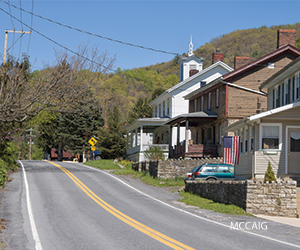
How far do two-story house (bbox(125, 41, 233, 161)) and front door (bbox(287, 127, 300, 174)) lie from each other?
20.3 meters

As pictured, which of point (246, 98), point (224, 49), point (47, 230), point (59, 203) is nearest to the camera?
point (47, 230)

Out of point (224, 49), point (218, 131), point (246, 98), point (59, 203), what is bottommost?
point (59, 203)

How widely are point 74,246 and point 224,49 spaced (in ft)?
521

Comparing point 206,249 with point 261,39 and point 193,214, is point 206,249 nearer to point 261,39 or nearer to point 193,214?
point 193,214

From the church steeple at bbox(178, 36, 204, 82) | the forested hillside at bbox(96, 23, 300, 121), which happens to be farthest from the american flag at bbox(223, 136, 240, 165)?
the forested hillside at bbox(96, 23, 300, 121)

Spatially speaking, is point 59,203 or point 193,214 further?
point 59,203

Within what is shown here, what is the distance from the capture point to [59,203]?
1867 cm

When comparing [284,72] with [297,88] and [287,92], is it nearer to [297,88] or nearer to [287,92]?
[297,88]

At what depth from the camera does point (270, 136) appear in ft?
73.7

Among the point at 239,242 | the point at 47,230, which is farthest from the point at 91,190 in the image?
the point at 239,242

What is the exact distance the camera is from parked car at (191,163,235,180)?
969 inches

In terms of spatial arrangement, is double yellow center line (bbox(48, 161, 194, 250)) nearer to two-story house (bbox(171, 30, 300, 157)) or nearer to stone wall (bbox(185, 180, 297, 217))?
stone wall (bbox(185, 180, 297, 217))

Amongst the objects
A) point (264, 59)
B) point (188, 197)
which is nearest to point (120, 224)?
point (188, 197)

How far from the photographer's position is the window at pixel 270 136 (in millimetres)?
22359
